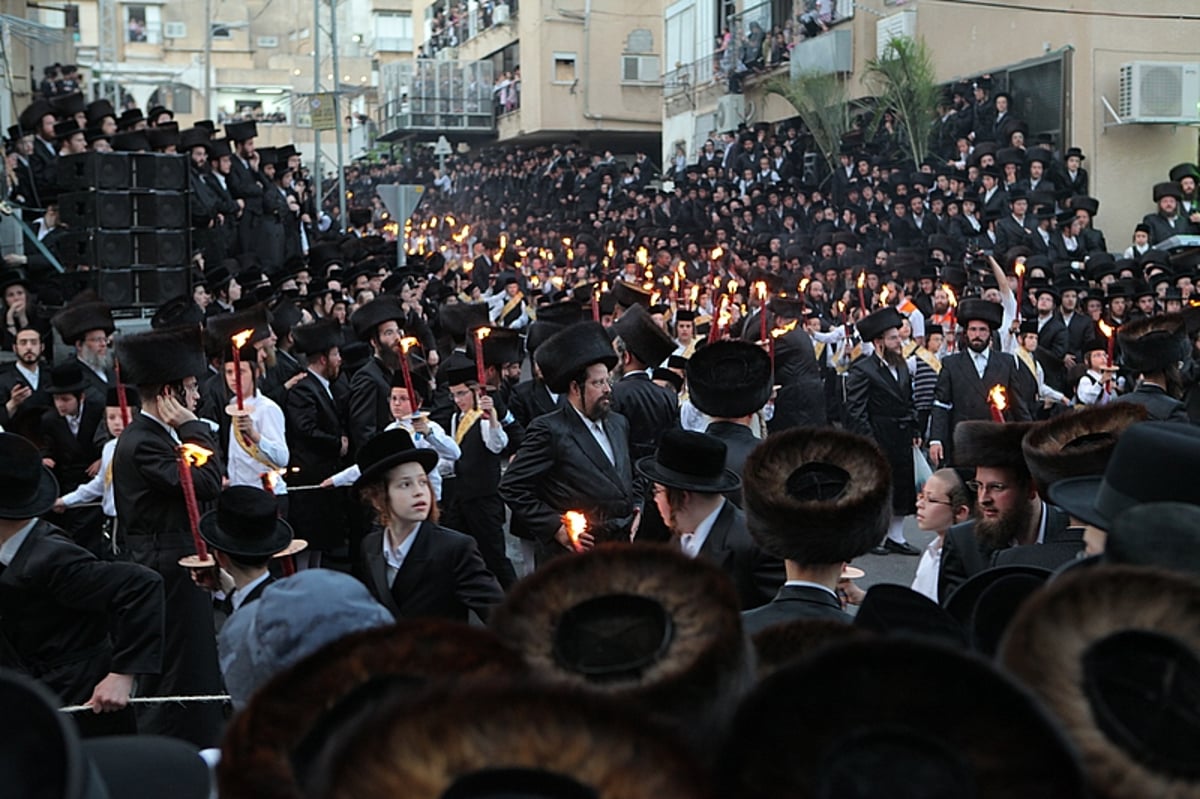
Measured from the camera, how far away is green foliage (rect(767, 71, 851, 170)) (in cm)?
3025

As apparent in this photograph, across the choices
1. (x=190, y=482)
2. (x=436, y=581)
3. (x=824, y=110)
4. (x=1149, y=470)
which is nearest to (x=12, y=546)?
(x=190, y=482)

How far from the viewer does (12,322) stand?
43.5 feet

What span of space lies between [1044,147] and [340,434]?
1852 cm

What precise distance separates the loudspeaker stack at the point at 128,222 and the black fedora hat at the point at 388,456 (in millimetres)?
9142

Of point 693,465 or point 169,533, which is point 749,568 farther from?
point 169,533

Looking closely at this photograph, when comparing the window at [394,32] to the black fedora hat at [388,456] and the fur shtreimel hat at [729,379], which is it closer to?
the fur shtreimel hat at [729,379]

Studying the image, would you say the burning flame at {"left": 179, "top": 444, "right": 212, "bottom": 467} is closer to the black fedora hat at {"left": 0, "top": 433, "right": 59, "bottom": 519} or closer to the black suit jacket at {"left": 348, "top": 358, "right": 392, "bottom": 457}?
the black fedora hat at {"left": 0, "top": 433, "right": 59, "bottom": 519}

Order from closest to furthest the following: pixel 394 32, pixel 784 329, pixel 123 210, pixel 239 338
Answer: pixel 239 338, pixel 784 329, pixel 123 210, pixel 394 32

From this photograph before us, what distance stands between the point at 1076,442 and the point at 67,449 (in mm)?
7003

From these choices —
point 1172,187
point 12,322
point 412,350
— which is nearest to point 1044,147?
point 1172,187

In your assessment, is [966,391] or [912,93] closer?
[966,391]

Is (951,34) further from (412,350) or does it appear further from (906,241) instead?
(412,350)

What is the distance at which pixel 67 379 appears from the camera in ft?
33.4

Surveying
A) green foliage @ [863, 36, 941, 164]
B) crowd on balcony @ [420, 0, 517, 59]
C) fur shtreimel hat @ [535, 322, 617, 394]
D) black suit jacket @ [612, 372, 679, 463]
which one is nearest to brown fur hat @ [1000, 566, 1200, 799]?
fur shtreimel hat @ [535, 322, 617, 394]
